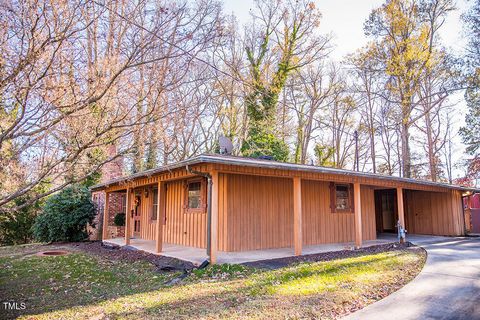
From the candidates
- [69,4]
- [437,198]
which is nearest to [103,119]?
[69,4]

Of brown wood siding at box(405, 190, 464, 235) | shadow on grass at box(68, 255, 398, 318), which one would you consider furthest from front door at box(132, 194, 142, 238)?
brown wood siding at box(405, 190, 464, 235)

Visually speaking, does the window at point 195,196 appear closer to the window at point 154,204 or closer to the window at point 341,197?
the window at point 154,204

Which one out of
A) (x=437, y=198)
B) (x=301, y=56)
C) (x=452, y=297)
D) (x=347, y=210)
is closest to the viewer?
(x=452, y=297)

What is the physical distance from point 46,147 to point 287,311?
4.03m

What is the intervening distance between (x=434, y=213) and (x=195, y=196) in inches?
450

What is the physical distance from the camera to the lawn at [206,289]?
4184mm

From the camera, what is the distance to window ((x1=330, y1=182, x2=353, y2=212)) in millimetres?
11172

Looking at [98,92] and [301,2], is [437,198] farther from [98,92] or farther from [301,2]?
[98,92]

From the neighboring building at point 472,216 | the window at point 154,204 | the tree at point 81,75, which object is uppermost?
the tree at point 81,75

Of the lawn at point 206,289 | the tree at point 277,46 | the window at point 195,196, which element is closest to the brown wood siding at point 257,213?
the window at point 195,196

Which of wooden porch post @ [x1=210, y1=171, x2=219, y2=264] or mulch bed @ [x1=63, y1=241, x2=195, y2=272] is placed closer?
wooden porch post @ [x1=210, y1=171, x2=219, y2=264]

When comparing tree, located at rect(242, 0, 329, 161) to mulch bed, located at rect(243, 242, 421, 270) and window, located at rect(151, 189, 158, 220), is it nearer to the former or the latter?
window, located at rect(151, 189, 158, 220)

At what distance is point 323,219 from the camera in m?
10.9

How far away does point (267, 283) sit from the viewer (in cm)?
539
